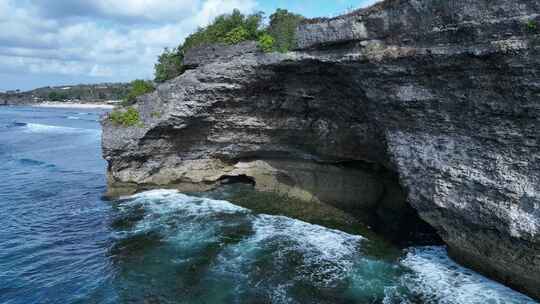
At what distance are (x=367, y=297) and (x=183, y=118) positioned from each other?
37.3ft

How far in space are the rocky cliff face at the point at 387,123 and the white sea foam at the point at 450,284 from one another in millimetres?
401

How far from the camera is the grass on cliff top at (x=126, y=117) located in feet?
62.3

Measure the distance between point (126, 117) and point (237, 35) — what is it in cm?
656

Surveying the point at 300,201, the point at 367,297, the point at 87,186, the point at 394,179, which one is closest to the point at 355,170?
the point at 394,179

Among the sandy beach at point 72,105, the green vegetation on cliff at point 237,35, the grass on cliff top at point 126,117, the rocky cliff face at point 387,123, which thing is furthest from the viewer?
the sandy beach at point 72,105

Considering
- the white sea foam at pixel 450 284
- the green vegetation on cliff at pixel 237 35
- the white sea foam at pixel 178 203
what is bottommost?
the white sea foam at pixel 450 284

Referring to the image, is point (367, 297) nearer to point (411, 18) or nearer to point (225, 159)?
point (411, 18)

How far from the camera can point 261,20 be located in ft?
67.2

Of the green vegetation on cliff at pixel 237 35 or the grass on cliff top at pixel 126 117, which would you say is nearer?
the green vegetation on cliff at pixel 237 35

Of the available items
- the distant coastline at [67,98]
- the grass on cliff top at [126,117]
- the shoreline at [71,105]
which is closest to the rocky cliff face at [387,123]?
the grass on cliff top at [126,117]

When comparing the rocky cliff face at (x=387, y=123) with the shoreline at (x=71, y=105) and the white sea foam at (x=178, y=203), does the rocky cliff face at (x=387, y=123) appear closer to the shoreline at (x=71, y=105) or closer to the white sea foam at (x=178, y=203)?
the white sea foam at (x=178, y=203)

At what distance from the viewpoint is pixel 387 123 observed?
13.3 metres

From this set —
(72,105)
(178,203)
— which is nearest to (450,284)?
(178,203)

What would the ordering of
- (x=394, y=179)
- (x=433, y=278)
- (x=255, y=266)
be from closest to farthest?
(x=433, y=278) → (x=255, y=266) → (x=394, y=179)
